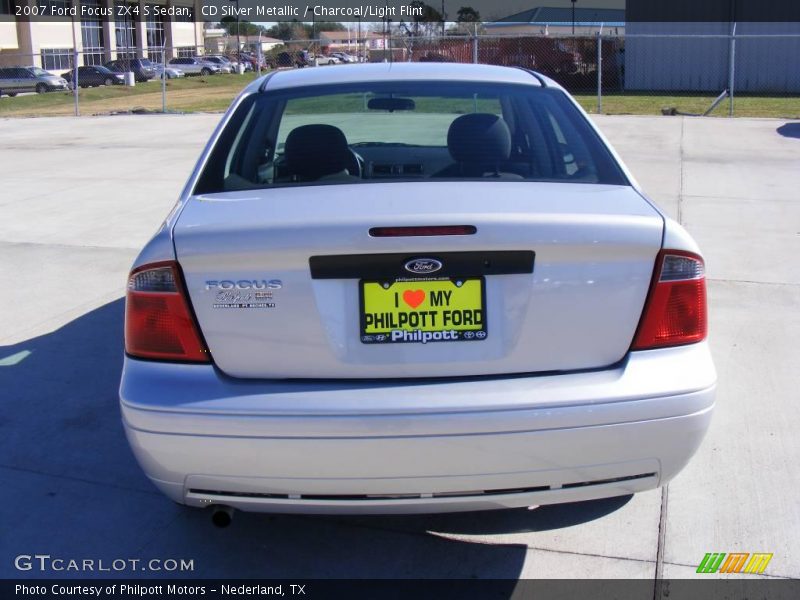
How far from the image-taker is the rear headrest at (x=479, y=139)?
3492 millimetres

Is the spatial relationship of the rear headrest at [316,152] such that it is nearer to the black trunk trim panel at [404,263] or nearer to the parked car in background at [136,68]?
the black trunk trim panel at [404,263]

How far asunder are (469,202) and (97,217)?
Answer: 269 inches

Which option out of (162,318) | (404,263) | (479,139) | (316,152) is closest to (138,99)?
(316,152)

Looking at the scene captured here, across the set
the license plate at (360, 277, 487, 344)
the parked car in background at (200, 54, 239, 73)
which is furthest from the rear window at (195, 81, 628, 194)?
the parked car in background at (200, 54, 239, 73)

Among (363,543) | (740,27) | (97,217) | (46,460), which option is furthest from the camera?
(740,27)

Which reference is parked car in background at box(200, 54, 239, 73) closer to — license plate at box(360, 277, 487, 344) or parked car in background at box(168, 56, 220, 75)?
parked car in background at box(168, 56, 220, 75)

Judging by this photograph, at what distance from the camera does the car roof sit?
152 inches

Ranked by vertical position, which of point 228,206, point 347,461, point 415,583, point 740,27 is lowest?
point 415,583

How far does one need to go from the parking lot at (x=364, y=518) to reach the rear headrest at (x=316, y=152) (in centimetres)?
132

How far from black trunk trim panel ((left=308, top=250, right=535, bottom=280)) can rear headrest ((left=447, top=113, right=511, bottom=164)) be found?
88 cm

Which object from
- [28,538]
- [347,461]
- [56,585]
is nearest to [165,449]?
[347,461]

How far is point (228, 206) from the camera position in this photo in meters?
3.00

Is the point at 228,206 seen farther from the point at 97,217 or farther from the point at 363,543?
the point at 97,217

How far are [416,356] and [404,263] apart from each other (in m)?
0.28
